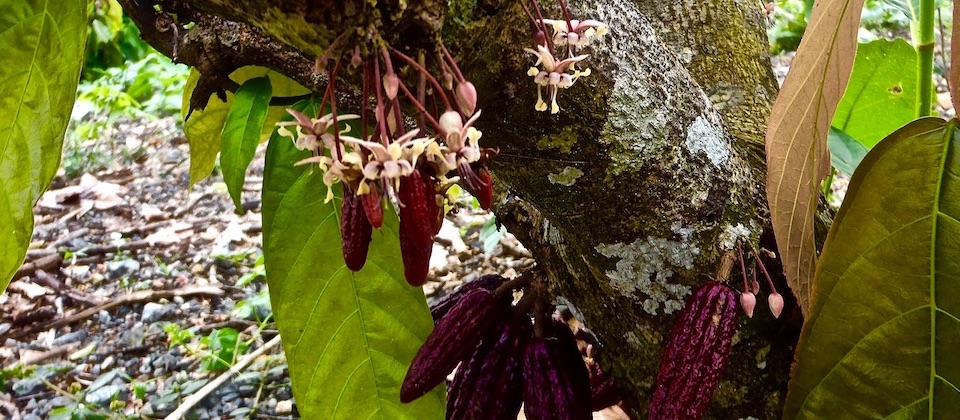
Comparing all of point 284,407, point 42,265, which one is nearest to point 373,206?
point 284,407

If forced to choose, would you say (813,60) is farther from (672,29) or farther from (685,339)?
(672,29)

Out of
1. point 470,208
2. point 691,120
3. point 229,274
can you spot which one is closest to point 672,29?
point 691,120

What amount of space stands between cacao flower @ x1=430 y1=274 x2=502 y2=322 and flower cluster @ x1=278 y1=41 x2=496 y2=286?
369 mm

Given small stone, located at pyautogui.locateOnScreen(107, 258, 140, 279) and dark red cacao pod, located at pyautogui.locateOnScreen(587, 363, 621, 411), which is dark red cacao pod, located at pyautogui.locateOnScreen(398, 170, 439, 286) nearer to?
dark red cacao pod, located at pyautogui.locateOnScreen(587, 363, 621, 411)

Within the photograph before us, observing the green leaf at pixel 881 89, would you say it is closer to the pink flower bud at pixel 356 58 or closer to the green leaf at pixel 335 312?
the green leaf at pixel 335 312

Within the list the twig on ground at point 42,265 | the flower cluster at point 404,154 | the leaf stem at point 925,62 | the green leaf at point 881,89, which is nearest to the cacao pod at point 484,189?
the flower cluster at point 404,154

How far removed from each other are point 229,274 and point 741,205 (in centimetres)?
161

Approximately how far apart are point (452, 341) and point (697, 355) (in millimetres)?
246

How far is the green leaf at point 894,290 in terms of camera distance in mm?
563

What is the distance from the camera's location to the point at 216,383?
142cm

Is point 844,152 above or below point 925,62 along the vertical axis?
below

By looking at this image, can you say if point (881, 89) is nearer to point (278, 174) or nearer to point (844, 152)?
point (844, 152)

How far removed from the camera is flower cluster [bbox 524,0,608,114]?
52cm

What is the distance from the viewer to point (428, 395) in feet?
2.45
